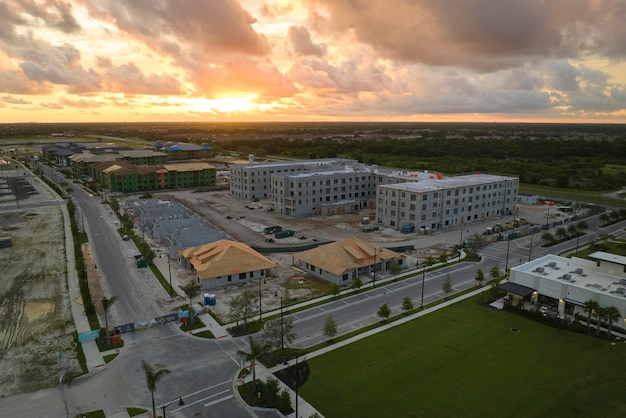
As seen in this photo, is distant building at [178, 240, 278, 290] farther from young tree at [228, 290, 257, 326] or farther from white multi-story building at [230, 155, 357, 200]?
white multi-story building at [230, 155, 357, 200]

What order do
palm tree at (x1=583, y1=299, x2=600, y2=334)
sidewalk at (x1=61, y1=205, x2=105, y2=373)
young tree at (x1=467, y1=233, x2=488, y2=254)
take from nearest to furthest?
A: 1. sidewalk at (x1=61, y1=205, x2=105, y2=373)
2. palm tree at (x1=583, y1=299, x2=600, y2=334)
3. young tree at (x1=467, y1=233, x2=488, y2=254)

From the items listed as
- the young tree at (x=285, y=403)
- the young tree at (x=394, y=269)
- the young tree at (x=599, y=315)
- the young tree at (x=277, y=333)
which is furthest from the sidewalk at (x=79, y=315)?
the young tree at (x=599, y=315)

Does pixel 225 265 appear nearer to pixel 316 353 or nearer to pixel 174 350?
pixel 174 350

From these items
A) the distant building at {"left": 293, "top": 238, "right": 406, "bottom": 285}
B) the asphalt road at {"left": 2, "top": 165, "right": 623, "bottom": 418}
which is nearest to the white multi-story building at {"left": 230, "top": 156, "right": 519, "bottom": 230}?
the asphalt road at {"left": 2, "top": 165, "right": 623, "bottom": 418}

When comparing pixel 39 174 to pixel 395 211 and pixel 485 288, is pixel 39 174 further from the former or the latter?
pixel 485 288

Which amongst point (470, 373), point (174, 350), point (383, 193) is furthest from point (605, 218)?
point (174, 350)

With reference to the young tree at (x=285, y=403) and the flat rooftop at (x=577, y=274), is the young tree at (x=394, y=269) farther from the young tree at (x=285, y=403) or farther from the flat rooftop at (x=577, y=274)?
the young tree at (x=285, y=403)
